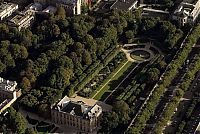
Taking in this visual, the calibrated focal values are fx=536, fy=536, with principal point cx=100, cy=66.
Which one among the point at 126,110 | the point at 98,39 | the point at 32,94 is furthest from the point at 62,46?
the point at 126,110

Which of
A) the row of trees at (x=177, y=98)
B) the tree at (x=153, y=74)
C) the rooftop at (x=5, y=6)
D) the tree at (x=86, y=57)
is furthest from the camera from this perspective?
the rooftop at (x=5, y=6)

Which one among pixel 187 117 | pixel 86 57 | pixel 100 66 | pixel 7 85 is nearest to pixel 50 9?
pixel 86 57

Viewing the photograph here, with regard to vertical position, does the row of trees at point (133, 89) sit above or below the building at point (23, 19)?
below

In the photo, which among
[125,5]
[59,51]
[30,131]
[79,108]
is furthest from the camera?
[125,5]

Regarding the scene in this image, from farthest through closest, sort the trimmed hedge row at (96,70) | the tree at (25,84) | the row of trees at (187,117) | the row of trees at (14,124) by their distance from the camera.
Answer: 1. the trimmed hedge row at (96,70)
2. the tree at (25,84)
3. the row of trees at (187,117)
4. the row of trees at (14,124)

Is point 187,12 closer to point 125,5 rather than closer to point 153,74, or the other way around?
point 125,5

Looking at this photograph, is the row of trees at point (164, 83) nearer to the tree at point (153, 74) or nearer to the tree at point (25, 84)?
the tree at point (153, 74)

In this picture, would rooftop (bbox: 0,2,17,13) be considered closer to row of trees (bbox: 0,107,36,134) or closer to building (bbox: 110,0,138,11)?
building (bbox: 110,0,138,11)

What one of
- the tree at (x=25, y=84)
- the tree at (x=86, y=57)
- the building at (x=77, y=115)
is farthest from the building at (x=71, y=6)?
the building at (x=77, y=115)
